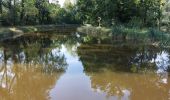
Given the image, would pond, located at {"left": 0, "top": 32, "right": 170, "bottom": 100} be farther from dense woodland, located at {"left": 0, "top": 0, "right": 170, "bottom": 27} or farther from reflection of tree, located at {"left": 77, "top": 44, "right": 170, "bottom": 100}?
dense woodland, located at {"left": 0, "top": 0, "right": 170, "bottom": 27}

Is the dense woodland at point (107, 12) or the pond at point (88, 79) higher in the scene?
the dense woodland at point (107, 12)

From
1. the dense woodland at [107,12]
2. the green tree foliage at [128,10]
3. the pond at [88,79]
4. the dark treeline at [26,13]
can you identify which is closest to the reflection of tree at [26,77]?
the pond at [88,79]

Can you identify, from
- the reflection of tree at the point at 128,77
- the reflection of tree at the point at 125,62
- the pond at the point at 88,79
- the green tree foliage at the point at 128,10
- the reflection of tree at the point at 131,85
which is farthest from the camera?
the green tree foliage at the point at 128,10

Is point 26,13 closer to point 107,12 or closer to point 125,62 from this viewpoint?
point 107,12

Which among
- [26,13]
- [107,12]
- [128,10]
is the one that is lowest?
[26,13]

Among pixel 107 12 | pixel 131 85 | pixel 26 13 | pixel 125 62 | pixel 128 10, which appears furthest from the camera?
pixel 26 13

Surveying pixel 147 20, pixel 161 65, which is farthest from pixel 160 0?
pixel 161 65

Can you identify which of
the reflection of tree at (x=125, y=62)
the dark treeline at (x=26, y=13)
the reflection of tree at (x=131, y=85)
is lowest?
the reflection of tree at (x=125, y=62)

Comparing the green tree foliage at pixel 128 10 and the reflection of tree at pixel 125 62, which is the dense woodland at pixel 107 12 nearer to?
the green tree foliage at pixel 128 10

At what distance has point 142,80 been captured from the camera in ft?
43.1

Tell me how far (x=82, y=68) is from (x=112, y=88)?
189 inches

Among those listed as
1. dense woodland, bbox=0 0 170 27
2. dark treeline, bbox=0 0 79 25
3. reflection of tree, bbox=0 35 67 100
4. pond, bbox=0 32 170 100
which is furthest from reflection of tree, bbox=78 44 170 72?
dark treeline, bbox=0 0 79 25

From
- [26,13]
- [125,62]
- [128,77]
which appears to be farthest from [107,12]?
[128,77]

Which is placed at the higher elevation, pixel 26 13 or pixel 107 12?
pixel 107 12
